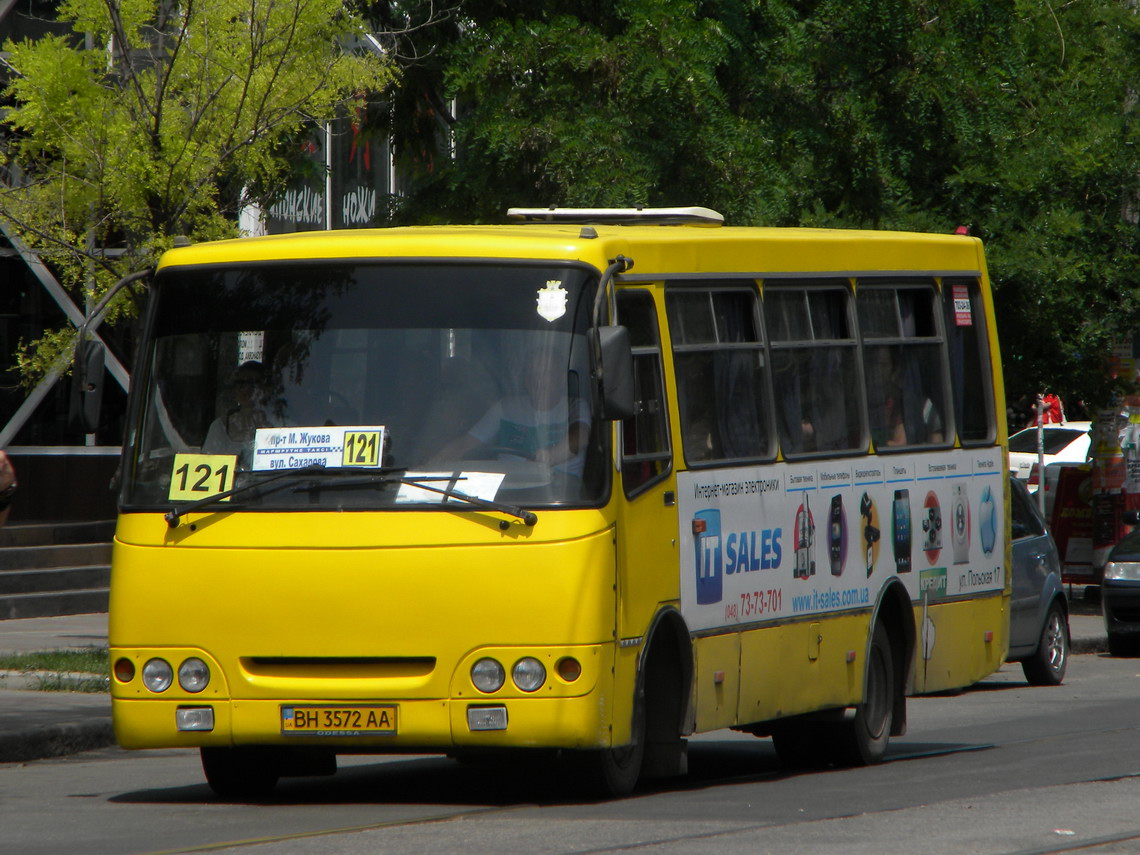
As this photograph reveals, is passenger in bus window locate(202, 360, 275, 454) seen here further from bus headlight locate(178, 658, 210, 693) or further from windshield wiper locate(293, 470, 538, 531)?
bus headlight locate(178, 658, 210, 693)

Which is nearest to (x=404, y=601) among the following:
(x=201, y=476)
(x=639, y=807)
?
(x=201, y=476)

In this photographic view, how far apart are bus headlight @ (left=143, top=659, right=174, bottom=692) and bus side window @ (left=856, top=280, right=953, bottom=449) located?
431 cm

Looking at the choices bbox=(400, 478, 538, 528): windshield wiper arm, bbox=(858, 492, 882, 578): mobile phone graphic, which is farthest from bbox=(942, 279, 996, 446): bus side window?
bbox=(400, 478, 538, 528): windshield wiper arm

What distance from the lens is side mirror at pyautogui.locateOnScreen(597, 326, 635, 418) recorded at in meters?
8.74

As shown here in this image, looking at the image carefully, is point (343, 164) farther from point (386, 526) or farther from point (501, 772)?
point (386, 526)

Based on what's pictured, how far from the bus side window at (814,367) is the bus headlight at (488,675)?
98.0 inches

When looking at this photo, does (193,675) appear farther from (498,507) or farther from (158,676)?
(498,507)

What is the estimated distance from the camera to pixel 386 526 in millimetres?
8914

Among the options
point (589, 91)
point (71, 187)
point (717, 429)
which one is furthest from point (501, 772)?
point (589, 91)

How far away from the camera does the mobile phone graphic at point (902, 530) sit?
460 inches

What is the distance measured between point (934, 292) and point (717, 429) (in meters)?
2.86

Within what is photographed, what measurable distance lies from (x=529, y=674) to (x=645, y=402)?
1.48 m

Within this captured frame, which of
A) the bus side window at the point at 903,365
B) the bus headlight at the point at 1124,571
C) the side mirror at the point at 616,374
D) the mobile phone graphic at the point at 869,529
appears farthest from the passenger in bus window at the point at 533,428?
the bus headlight at the point at 1124,571

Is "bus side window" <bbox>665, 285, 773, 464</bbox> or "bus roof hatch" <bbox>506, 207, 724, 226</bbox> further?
"bus roof hatch" <bbox>506, 207, 724, 226</bbox>
